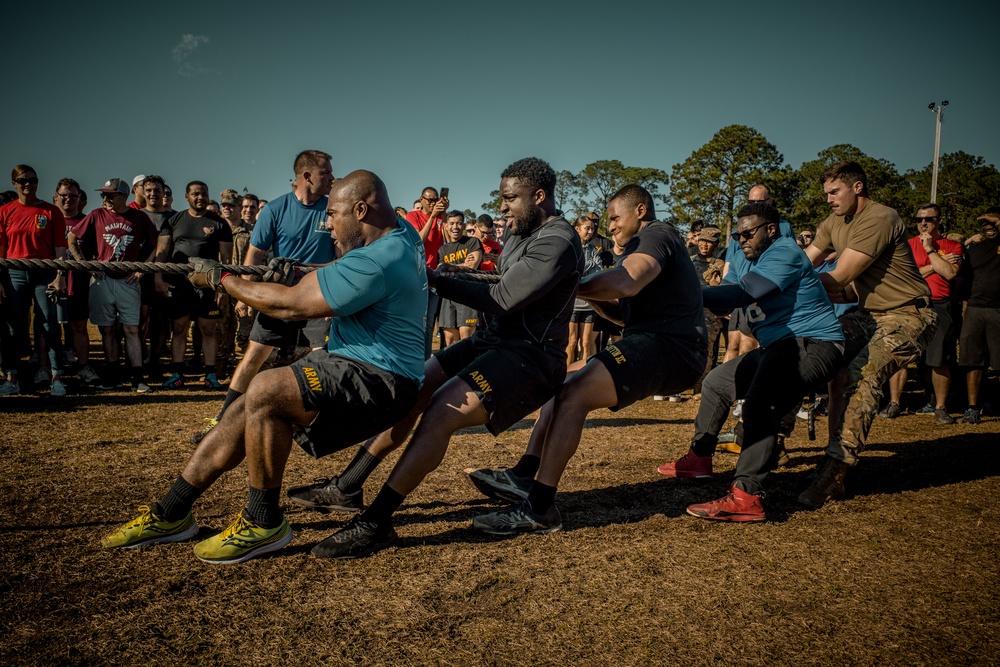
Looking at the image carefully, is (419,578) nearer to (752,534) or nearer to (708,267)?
(752,534)

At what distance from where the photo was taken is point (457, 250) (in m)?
10.0

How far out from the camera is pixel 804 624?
9.07 feet

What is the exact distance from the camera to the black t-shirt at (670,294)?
13.5 feet

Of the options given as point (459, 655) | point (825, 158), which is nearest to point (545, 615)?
point (459, 655)

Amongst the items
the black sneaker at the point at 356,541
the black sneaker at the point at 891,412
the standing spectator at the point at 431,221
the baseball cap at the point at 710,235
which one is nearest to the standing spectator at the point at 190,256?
the standing spectator at the point at 431,221

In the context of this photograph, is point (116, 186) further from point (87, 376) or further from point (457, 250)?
point (457, 250)

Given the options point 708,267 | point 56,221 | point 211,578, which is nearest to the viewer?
point 211,578

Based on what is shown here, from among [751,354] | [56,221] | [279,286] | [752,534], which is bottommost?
[752,534]

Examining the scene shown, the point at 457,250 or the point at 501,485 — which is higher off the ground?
the point at 457,250

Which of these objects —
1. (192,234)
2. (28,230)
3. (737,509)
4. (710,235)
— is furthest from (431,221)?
(737,509)

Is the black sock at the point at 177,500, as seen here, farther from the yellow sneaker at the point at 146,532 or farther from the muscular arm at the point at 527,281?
the muscular arm at the point at 527,281

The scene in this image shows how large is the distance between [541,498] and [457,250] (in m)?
6.75

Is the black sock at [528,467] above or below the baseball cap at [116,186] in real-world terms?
below

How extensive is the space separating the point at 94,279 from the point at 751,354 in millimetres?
7550
